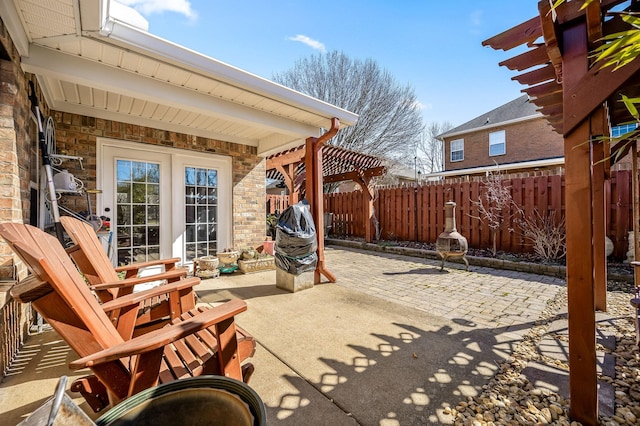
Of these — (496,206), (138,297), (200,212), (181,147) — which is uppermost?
(181,147)

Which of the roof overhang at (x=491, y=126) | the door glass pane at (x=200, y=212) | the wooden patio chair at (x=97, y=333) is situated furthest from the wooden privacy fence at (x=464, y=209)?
the roof overhang at (x=491, y=126)

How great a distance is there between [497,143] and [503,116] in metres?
1.58

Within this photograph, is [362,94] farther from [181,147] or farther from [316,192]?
[181,147]

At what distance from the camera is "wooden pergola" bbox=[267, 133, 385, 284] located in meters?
4.49

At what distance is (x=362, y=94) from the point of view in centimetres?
1460

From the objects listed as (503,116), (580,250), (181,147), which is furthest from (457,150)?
(580,250)

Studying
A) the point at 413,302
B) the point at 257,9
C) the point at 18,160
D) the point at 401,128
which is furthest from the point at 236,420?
the point at 401,128

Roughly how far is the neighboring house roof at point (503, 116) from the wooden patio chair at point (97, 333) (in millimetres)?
16035

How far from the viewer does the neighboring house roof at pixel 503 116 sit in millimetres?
13398

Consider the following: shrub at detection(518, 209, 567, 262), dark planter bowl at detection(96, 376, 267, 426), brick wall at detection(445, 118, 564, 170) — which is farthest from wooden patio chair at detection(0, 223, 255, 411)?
brick wall at detection(445, 118, 564, 170)

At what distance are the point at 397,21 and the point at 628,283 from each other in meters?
7.02

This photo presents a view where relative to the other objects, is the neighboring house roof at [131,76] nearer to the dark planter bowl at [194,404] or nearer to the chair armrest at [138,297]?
the chair armrest at [138,297]

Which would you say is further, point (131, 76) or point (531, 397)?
point (131, 76)

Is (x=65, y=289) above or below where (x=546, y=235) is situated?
above
